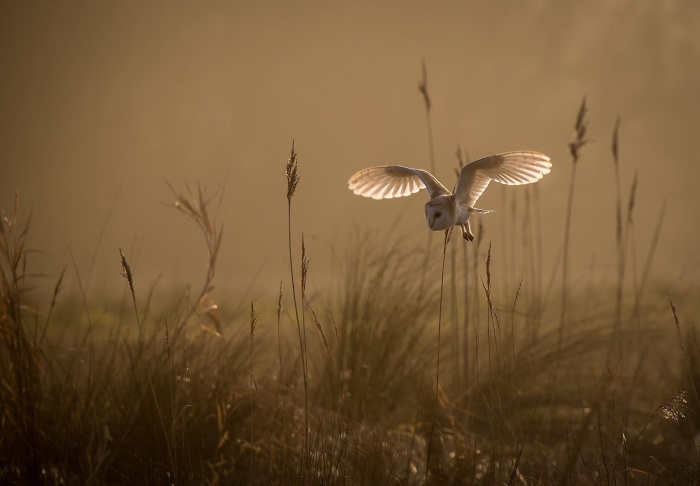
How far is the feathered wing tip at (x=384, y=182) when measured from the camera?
2.01m

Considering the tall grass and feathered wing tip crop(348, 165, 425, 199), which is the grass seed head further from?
feathered wing tip crop(348, 165, 425, 199)

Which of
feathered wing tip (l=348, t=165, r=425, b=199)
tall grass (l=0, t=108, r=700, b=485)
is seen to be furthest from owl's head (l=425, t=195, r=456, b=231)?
feathered wing tip (l=348, t=165, r=425, b=199)

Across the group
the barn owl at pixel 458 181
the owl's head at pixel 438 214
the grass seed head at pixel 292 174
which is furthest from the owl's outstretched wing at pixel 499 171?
the grass seed head at pixel 292 174

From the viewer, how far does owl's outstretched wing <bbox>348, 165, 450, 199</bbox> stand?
2006 millimetres

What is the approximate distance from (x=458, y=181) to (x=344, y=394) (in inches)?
35.0

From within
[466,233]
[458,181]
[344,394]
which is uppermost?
[458,181]

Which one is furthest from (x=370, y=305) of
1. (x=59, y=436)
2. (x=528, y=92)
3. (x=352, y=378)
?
(x=528, y=92)

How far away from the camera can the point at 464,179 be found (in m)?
1.77

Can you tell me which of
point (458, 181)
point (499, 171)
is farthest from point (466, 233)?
point (499, 171)

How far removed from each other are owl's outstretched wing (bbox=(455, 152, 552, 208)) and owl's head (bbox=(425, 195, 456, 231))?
0.38ft

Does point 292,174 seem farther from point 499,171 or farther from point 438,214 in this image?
point 499,171

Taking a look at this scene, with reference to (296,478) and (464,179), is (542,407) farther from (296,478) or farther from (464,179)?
(464,179)

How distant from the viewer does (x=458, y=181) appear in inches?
69.3

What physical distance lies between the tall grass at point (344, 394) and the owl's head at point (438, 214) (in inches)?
9.6
